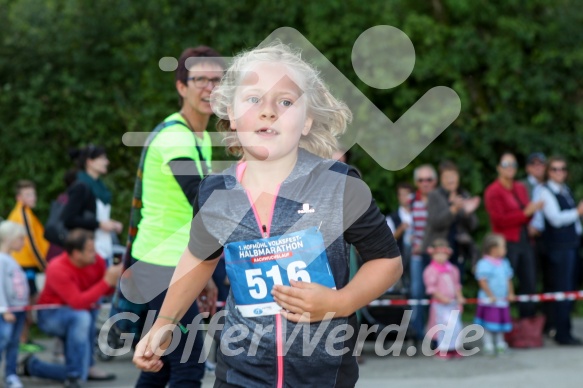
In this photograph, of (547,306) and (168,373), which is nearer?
(168,373)

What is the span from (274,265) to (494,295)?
6848mm

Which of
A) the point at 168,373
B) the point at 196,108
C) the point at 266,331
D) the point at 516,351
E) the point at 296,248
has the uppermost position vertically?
the point at 196,108

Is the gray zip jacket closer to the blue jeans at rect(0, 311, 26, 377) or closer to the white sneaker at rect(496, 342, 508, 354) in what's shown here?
the blue jeans at rect(0, 311, 26, 377)

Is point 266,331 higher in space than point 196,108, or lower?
lower

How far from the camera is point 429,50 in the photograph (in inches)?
522

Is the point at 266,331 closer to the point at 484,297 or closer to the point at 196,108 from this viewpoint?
the point at 196,108

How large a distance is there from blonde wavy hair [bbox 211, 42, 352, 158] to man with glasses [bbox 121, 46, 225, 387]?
1199 millimetres

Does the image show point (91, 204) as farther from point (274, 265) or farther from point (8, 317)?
point (274, 265)

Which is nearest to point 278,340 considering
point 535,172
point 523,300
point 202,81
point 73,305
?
point 202,81

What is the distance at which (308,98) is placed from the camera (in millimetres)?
3730

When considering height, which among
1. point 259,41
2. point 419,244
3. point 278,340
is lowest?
point 419,244

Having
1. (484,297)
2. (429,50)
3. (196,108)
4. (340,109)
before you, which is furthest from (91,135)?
(340,109)

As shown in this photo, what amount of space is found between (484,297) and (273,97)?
22.5 feet

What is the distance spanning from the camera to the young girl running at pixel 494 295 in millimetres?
10000
